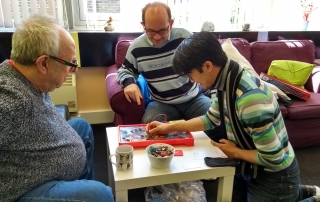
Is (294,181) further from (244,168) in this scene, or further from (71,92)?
(71,92)

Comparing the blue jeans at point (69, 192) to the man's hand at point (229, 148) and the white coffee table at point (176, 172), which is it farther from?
the man's hand at point (229, 148)

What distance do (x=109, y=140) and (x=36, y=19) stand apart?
619 mm

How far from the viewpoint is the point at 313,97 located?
2.30 meters

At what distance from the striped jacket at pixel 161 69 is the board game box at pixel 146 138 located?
0.53m

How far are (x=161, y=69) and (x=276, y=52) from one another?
4.22ft

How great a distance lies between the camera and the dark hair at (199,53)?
1095 millimetres

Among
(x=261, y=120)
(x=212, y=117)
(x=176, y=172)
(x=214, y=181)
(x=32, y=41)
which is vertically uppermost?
(x=32, y=41)

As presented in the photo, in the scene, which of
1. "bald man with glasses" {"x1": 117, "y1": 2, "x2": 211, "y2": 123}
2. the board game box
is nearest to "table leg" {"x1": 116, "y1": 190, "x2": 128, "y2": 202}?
the board game box

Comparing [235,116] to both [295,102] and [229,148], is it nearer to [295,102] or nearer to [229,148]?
[229,148]

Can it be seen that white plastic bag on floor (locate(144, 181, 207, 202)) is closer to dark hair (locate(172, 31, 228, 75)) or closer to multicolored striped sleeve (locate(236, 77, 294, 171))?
multicolored striped sleeve (locate(236, 77, 294, 171))

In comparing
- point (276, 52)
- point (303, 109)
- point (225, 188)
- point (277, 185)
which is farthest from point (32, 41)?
point (276, 52)

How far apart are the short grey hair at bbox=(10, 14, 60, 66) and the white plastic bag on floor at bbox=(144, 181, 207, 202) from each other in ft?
Result: 2.84

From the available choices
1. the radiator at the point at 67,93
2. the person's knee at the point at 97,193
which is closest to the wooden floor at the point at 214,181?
the radiator at the point at 67,93

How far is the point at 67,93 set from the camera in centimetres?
243
